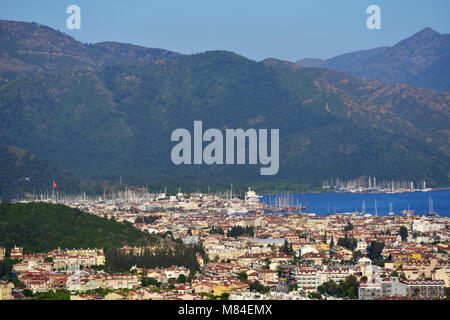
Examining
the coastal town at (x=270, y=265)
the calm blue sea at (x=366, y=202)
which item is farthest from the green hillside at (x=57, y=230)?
the calm blue sea at (x=366, y=202)

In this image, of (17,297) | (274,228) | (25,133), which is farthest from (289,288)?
(25,133)

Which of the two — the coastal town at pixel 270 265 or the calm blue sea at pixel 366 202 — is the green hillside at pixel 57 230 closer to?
the coastal town at pixel 270 265

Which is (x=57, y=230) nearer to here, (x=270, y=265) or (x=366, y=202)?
(x=270, y=265)

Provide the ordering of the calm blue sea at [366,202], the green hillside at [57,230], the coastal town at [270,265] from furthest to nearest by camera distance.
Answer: the calm blue sea at [366,202], the green hillside at [57,230], the coastal town at [270,265]

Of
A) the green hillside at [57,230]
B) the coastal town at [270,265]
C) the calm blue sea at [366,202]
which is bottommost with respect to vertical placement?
the coastal town at [270,265]

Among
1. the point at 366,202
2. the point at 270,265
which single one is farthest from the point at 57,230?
the point at 366,202
